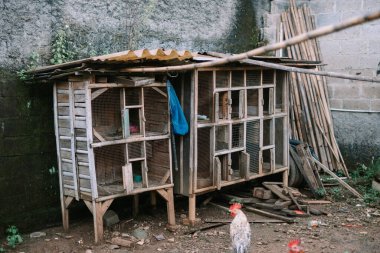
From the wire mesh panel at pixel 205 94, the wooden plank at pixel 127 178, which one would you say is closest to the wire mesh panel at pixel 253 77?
the wire mesh panel at pixel 205 94

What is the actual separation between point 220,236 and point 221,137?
1527mm

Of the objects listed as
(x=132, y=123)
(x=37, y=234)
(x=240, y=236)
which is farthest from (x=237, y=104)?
(x=37, y=234)

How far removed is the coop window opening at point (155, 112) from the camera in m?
6.06

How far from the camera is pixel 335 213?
6922mm

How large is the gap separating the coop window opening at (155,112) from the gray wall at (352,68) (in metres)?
4.15

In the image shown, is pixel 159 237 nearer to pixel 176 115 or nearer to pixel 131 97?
pixel 176 115

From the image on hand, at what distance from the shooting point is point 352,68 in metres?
9.02

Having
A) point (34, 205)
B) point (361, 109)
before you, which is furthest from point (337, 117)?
point (34, 205)

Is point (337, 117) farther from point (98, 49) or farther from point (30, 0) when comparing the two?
point (30, 0)

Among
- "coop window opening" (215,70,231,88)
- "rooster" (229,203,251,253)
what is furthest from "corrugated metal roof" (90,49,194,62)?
"rooster" (229,203,251,253)

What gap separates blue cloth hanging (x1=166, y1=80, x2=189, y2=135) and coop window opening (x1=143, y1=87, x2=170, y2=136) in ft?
0.25

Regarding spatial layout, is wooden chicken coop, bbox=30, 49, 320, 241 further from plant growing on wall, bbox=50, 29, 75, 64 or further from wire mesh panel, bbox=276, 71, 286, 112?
plant growing on wall, bbox=50, 29, 75, 64

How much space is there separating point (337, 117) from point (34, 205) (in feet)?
21.4

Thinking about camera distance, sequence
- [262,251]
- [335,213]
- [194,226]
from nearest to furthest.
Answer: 1. [262,251]
2. [194,226]
3. [335,213]
